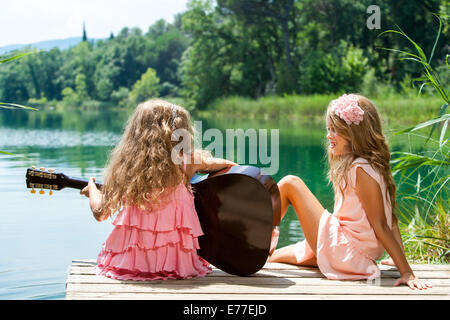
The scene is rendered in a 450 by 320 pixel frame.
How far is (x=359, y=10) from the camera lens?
25625mm

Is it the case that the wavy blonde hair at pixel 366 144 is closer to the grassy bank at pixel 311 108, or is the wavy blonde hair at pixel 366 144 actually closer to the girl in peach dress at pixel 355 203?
the girl in peach dress at pixel 355 203

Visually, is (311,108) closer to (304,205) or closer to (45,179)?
(304,205)

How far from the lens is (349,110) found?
2350mm

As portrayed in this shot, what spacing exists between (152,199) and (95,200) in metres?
0.29

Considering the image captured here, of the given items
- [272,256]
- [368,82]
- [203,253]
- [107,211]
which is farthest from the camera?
[368,82]

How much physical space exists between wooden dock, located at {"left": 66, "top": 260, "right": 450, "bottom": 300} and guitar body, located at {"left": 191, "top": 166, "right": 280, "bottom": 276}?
8 cm

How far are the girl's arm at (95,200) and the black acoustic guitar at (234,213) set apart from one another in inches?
1.7

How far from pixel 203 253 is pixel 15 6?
251 ft

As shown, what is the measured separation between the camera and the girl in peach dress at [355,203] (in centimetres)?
232

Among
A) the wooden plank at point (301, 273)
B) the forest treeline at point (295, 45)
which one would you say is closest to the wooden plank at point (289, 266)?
the wooden plank at point (301, 273)

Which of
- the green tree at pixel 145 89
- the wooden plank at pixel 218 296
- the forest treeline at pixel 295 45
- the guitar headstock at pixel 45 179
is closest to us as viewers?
the wooden plank at pixel 218 296

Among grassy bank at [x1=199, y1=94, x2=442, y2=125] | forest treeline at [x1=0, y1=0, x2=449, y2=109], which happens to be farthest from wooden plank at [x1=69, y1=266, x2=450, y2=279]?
forest treeline at [x1=0, y1=0, x2=449, y2=109]

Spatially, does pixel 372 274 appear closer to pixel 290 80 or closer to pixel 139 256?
pixel 139 256

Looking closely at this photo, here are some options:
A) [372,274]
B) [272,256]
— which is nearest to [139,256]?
[272,256]
